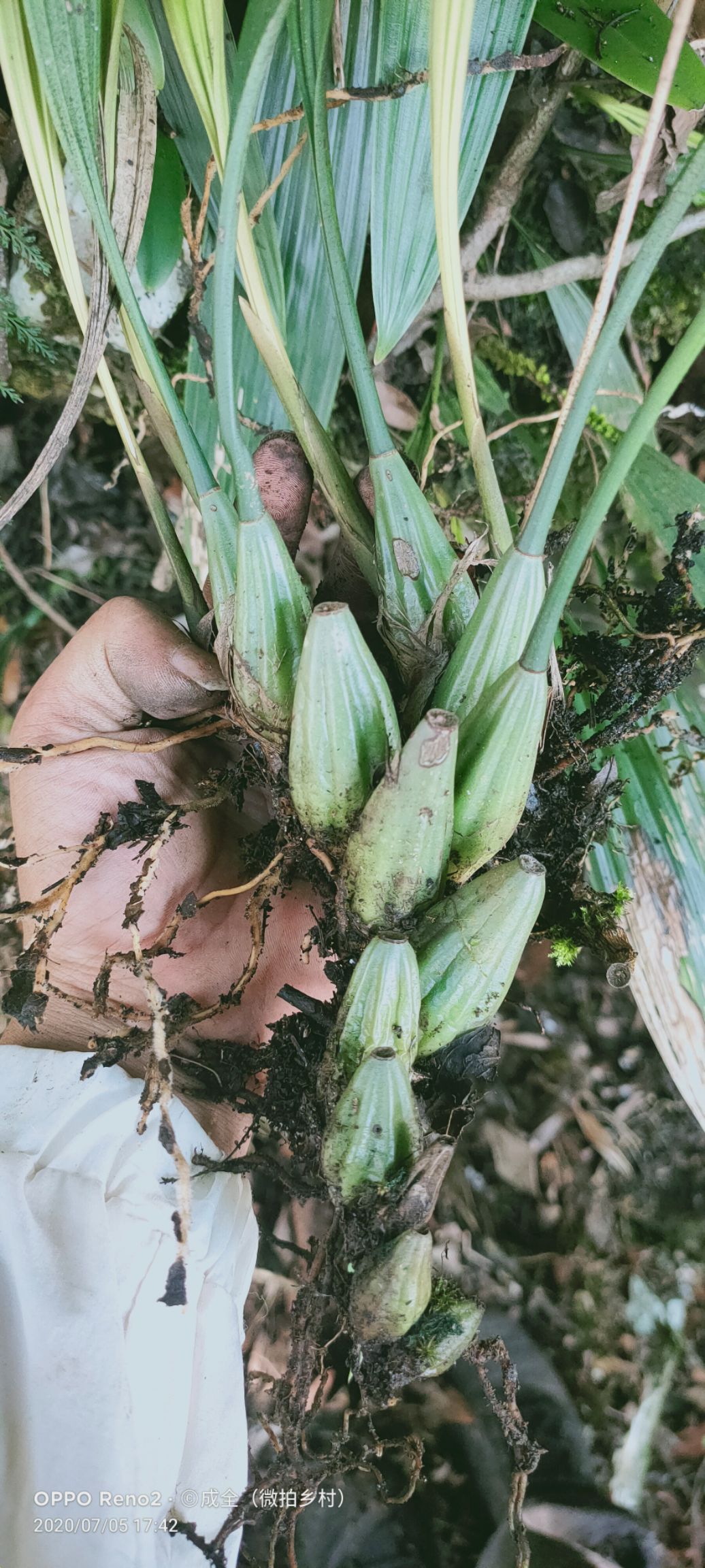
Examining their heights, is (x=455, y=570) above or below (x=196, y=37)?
below

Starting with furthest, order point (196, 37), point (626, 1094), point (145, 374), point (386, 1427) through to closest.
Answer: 1. point (626, 1094)
2. point (386, 1427)
3. point (145, 374)
4. point (196, 37)

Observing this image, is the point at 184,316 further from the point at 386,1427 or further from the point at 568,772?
the point at 386,1427

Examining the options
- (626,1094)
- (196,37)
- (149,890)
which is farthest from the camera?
(626,1094)

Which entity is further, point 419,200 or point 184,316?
point 184,316

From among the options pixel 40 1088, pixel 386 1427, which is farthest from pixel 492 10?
pixel 386 1427

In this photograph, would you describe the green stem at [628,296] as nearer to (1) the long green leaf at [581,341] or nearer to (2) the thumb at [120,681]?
(2) the thumb at [120,681]

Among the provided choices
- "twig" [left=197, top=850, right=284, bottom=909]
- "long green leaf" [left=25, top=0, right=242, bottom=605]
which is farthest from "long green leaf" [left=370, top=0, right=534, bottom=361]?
"twig" [left=197, top=850, right=284, bottom=909]

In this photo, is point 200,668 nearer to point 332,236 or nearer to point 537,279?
point 332,236
